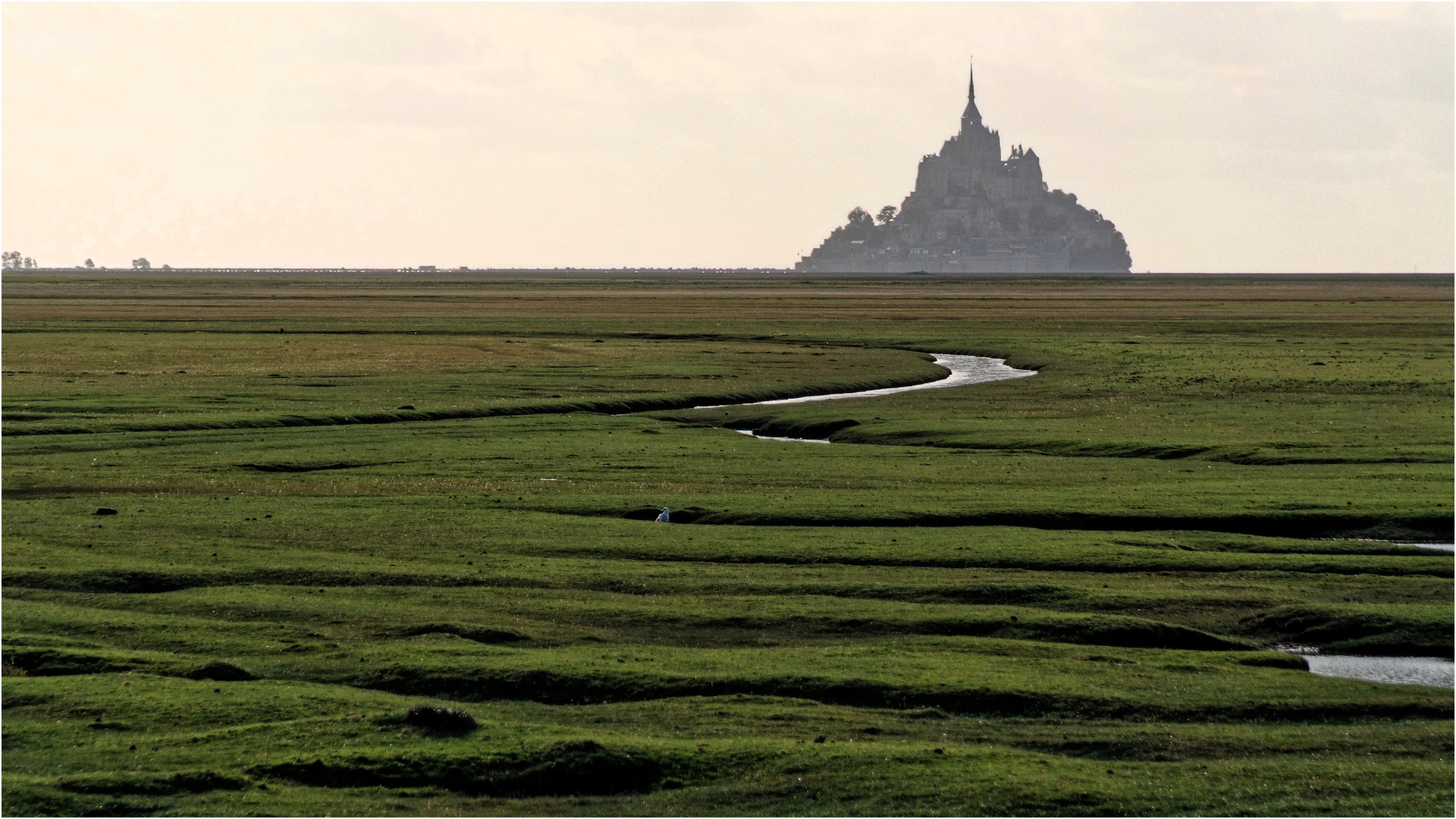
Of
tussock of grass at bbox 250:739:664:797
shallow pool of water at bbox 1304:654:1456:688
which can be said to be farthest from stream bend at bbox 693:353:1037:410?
tussock of grass at bbox 250:739:664:797

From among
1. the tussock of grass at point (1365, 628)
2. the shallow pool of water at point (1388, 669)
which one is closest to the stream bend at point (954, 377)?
the tussock of grass at point (1365, 628)

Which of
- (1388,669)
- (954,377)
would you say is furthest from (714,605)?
(954,377)

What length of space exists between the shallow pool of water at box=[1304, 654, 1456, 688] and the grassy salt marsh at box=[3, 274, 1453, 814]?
1.73ft

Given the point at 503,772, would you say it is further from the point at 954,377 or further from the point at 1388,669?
the point at 954,377

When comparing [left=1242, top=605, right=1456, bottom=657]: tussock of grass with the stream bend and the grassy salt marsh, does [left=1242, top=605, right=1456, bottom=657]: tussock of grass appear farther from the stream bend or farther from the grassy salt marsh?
the stream bend

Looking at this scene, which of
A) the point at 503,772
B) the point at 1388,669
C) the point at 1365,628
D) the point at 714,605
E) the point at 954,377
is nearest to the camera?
the point at 503,772

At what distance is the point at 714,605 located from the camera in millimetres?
22109

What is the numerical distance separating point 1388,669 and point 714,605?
999 cm

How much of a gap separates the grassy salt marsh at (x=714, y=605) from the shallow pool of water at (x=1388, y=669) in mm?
527

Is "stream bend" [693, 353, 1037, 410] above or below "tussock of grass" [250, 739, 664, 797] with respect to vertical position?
above

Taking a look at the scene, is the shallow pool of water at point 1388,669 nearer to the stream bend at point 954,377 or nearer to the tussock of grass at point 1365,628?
the tussock of grass at point 1365,628

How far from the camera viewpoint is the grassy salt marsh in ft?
49.9

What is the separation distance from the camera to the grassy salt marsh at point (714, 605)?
1520cm

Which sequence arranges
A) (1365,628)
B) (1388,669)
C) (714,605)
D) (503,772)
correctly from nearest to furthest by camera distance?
(503,772) < (1388,669) < (1365,628) < (714,605)
